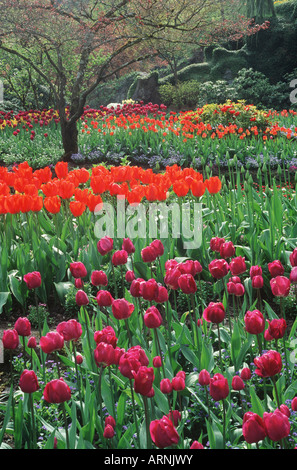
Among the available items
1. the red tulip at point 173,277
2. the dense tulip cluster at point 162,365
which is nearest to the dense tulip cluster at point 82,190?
the dense tulip cluster at point 162,365

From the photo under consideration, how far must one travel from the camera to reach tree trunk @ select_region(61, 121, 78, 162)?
34.2 ft

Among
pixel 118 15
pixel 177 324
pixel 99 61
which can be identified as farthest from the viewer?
pixel 99 61

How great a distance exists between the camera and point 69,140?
1061 centimetres

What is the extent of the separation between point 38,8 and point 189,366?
8540 millimetres

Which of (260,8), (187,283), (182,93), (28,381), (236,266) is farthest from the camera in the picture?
(182,93)

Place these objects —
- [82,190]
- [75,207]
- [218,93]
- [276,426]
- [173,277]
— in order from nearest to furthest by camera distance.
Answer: [276,426] → [173,277] → [75,207] → [82,190] → [218,93]

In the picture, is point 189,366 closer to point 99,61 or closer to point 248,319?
point 248,319

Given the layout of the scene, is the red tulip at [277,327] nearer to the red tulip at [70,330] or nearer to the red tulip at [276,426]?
the red tulip at [276,426]

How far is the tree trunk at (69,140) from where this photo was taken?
10.4 m

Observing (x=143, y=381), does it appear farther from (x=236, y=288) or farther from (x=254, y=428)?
(x=236, y=288)

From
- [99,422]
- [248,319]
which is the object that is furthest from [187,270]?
[99,422]

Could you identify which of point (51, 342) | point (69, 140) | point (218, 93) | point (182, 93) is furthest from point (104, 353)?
point (182, 93)

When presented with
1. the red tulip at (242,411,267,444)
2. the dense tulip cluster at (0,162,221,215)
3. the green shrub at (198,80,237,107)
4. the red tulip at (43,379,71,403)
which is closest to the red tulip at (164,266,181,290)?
the red tulip at (43,379,71,403)
